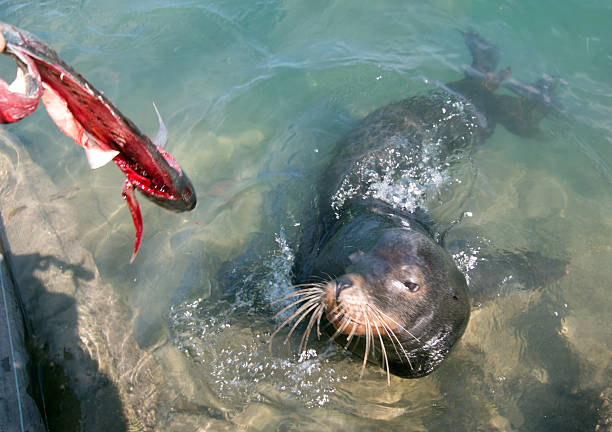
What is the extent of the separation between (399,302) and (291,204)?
81.4 inches

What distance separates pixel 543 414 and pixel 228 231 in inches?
125

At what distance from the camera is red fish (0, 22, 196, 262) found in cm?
140

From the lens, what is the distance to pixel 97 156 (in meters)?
1.79

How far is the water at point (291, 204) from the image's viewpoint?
3412 millimetres

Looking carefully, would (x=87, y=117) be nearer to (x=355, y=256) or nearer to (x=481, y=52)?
(x=355, y=256)

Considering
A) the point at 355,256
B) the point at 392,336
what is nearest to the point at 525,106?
the point at 355,256

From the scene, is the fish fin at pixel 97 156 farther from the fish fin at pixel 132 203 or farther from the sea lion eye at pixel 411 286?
the sea lion eye at pixel 411 286

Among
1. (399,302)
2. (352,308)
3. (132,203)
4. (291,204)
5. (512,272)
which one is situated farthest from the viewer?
(291,204)

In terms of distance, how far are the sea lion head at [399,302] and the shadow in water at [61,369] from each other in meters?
1.67

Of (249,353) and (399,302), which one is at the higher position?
(399,302)

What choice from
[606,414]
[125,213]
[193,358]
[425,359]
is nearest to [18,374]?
[193,358]

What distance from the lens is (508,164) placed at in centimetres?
536

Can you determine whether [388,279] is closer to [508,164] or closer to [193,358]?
[193,358]

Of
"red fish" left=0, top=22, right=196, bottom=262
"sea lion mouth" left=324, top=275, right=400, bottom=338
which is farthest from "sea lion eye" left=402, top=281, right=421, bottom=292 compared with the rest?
"red fish" left=0, top=22, right=196, bottom=262
